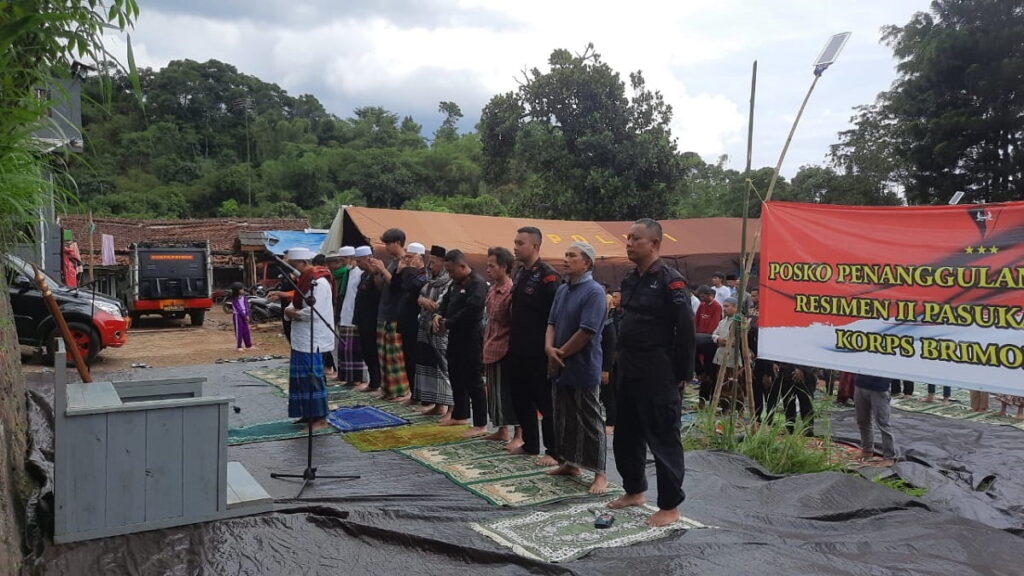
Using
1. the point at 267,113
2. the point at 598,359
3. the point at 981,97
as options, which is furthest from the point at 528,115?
the point at 267,113

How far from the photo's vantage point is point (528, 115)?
77.2 feet

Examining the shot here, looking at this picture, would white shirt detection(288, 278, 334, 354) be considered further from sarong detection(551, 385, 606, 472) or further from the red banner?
the red banner

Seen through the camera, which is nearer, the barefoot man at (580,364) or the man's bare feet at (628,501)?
the man's bare feet at (628,501)

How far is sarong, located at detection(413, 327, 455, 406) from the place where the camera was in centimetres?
688

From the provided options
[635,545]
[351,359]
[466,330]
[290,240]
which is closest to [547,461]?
[466,330]

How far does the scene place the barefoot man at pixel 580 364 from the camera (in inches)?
182

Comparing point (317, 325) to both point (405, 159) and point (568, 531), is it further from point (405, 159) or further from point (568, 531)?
point (405, 159)

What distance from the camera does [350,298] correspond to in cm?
868

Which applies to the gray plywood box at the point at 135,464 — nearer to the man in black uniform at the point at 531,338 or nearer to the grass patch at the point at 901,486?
the man in black uniform at the point at 531,338

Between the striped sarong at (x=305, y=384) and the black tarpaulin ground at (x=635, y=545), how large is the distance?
2.75ft

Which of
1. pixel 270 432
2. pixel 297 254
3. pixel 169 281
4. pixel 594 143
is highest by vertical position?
pixel 594 143

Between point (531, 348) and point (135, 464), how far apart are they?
270cm

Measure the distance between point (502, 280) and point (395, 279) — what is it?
6.84 ft

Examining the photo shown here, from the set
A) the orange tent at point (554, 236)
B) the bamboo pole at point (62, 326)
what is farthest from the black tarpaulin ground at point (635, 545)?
the orange tent at point (554, 236)
